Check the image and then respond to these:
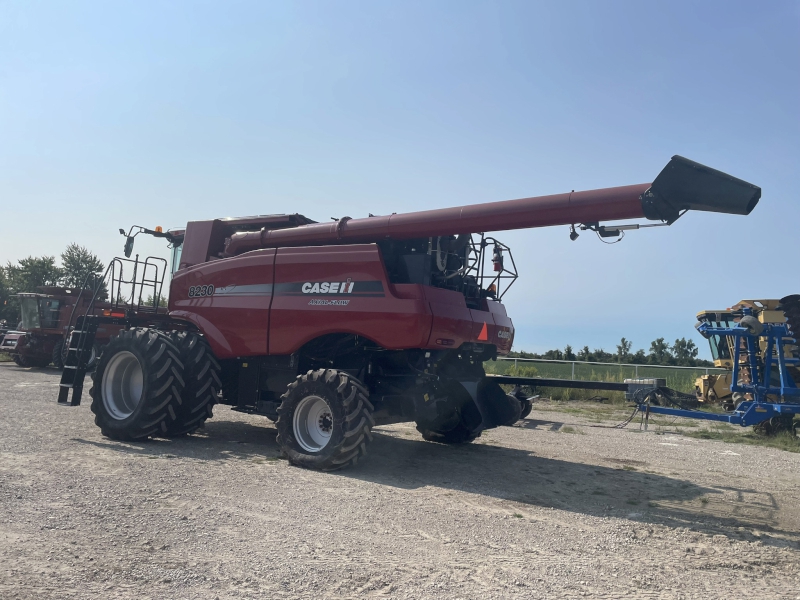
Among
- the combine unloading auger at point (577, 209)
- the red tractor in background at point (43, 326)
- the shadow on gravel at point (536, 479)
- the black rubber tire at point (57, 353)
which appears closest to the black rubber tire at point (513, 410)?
the shadow on gravel at point (536, 479)

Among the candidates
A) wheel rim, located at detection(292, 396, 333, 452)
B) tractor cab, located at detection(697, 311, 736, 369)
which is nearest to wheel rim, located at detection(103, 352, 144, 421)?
wheel rim, located at detection(292, 396, 333, 452)

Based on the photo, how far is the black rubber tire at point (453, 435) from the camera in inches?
359

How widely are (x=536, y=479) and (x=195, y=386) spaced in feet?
15.0

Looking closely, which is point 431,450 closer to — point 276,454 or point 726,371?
point 276,454

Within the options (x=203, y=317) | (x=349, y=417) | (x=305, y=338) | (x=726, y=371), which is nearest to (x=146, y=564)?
(x=349, y=417)

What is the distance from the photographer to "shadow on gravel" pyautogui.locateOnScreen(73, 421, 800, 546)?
5531 millimetres

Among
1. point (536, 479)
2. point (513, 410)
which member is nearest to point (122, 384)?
point (513, 410)

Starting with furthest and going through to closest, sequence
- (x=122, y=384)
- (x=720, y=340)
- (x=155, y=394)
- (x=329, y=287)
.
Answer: (x=720, y=340), (x=122, y=384), (x=155, y=394), (x=329, y=287)

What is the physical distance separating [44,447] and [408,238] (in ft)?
16.1

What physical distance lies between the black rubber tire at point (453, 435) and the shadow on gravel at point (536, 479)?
128 millimetres

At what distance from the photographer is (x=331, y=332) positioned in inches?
293

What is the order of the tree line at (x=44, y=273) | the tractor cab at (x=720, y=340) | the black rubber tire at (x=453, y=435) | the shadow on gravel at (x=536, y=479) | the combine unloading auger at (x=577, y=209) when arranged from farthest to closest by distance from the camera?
the tree line at (x=44, y=273) < the tractor cab at (x=720, y=340) < the black rubber tire at (x=453, y=435) < the shadow on gravel at (x=536, y=479) < the combine unloading auger at (x=577, y=209)

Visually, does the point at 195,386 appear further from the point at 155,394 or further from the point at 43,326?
the point at 43,326

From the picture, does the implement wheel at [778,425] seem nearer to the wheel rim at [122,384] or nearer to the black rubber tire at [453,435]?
the black rubber tire at [453,435]
